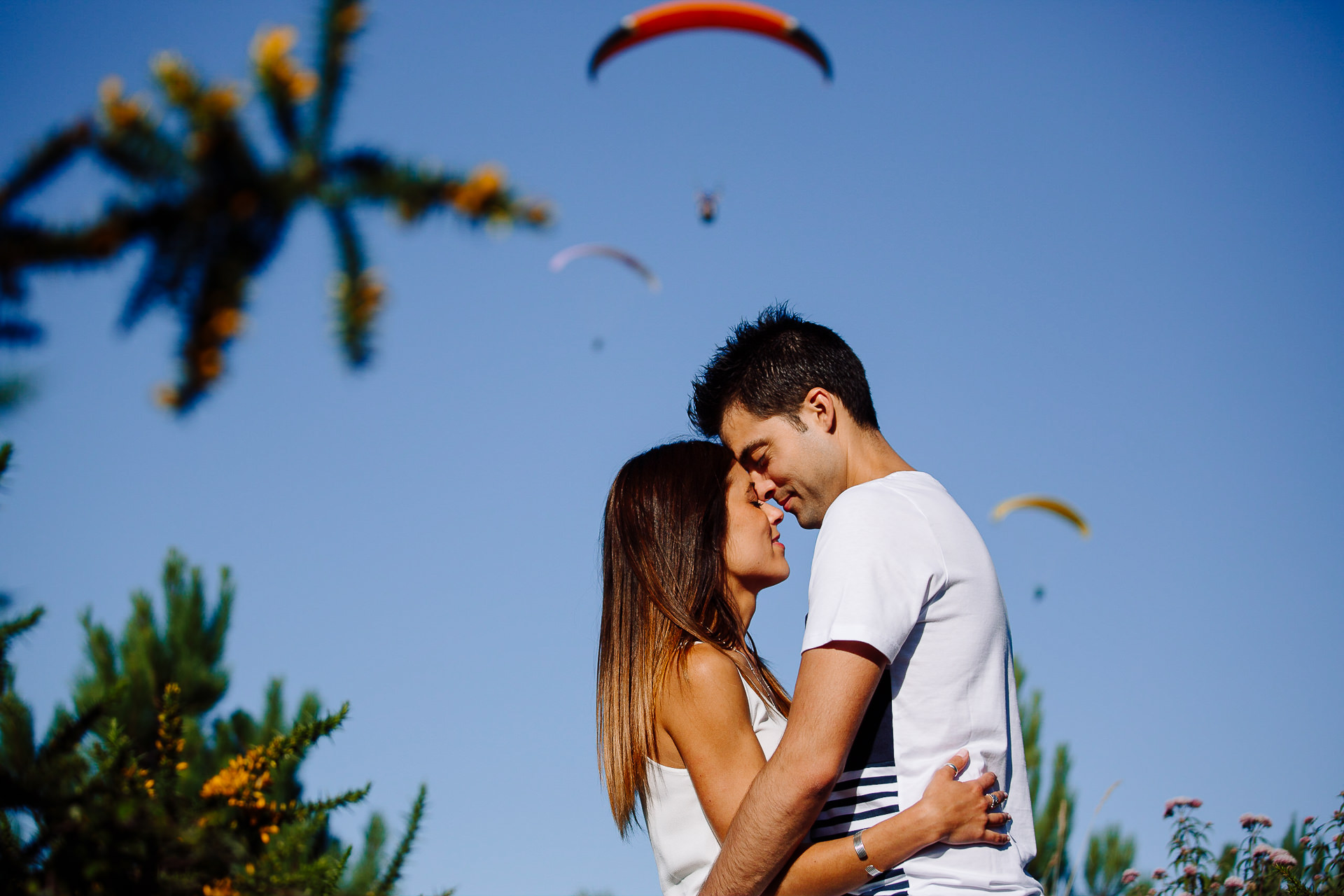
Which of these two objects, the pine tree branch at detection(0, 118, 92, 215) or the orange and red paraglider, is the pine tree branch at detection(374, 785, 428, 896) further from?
the orange and red paraglider

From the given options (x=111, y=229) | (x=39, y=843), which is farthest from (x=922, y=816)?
(x=111, y=229)

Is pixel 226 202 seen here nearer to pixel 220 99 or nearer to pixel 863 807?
pixel 220 99

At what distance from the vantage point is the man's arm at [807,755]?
1.88 metres

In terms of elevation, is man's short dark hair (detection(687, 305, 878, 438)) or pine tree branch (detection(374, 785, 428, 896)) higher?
man's short dark hair (detection(687, 305, 878, 438))

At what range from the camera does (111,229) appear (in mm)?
871

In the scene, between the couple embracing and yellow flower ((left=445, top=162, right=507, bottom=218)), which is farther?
the couple embracing

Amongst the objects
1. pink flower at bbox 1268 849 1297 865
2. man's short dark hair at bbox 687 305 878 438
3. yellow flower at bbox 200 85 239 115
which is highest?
man's short dark hair at bbox 687 305 878 438

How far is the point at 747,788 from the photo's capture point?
2.19m

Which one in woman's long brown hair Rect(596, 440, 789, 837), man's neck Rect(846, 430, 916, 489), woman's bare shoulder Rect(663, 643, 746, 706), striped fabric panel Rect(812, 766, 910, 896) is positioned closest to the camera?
striped fabric panel Rect(812, 766, 910, 896)

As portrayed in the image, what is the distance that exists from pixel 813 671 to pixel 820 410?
98 cm

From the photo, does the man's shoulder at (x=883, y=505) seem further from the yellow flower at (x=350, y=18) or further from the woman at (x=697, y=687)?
the yellow flower at (x=350, y=18)

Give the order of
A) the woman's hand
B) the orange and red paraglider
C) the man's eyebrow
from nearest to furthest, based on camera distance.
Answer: the woman's hand
the man's eyebrow
the orange and red paraglider

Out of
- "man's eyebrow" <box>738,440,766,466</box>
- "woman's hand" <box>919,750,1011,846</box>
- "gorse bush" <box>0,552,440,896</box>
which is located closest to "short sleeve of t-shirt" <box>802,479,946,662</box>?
"woman's hand" <box>919,750,1011,846</box>

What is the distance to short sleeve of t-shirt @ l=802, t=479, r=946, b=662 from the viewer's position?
1.90m
